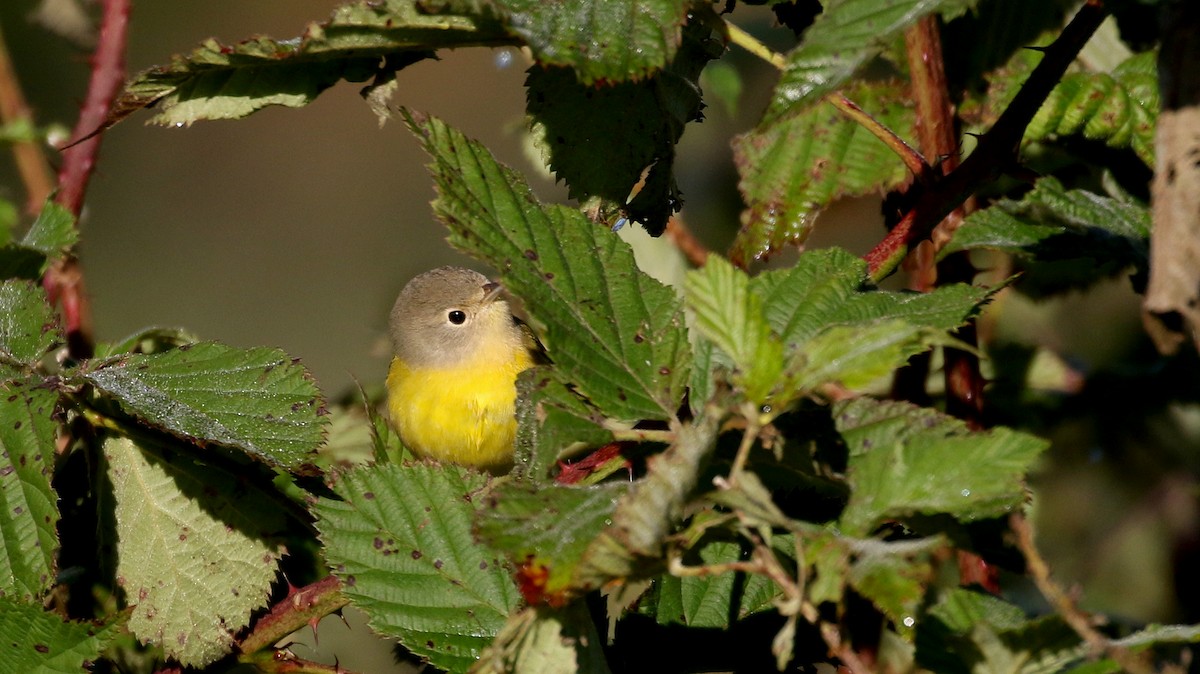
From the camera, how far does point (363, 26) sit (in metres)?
1.58

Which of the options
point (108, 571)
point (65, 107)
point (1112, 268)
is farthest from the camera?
point (65, 107)

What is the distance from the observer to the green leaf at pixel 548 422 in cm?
143

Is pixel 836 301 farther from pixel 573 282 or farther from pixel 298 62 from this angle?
pixel 298 62

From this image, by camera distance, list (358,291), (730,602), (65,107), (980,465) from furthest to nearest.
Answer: (358,291), (65,107), (730,602), (980,465)

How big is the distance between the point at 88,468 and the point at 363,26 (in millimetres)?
993

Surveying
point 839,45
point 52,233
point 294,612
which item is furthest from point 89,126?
point 839,45

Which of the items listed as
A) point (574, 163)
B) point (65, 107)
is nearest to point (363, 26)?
point (574, 163)

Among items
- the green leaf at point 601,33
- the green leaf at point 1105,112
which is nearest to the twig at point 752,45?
the green leaf at point 601,33

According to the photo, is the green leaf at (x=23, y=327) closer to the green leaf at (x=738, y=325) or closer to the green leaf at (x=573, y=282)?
the green leaf at (x=573, y=282)

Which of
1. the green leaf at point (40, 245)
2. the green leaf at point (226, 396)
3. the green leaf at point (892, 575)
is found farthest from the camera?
the green leaf at point (40, 245)

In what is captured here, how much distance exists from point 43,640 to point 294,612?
14.8 inches

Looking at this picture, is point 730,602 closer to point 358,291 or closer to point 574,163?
point 574,163

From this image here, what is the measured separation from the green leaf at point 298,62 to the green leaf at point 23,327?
1.43 feet

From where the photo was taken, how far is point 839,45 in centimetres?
121
